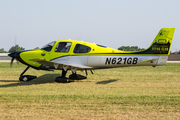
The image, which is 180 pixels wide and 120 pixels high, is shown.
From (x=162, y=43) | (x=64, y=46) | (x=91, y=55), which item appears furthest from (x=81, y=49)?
(x=162, y=43)

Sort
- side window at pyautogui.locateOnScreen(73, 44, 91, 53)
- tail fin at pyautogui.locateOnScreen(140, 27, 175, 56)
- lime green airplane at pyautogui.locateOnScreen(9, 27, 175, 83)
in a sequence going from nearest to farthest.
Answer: tail fin at pyautogui.locateOnScreen(140, 27, 175, 56) < lime green airplane at pyautogui.locateOnScreen(9, 27, 175, 83) < side window at pyautogui.locateOnScreen(73, 44, 91, 53)

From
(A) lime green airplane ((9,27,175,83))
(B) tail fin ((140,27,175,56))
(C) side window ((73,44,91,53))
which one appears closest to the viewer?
(B) tail fin ((140,27,175,56))

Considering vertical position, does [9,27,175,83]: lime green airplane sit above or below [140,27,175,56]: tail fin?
below

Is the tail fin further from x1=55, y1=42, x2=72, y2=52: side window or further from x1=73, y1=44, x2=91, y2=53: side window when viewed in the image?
x1=55, y1=42, x2=72, y2=52: side window

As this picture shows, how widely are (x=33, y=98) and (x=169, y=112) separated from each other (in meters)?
4.49

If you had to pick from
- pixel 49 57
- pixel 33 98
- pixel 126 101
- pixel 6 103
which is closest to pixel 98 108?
pixel 126 101

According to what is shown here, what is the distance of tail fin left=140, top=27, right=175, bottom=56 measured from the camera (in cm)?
993

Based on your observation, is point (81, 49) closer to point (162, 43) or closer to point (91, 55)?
point (91, 55)

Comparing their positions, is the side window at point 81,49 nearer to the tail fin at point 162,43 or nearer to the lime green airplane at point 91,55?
the lime green airplane at point 91,55

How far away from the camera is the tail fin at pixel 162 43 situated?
9.93m

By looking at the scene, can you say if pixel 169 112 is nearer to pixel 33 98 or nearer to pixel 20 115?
pixel 20 115

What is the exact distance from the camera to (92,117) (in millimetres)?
5043

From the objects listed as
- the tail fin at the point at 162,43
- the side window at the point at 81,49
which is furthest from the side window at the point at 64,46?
the tail fin at the point at 162,43

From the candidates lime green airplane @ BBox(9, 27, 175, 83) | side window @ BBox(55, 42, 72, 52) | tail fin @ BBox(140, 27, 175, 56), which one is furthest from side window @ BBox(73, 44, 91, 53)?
tail fin @ BBox(140, 27, 175, 56)
